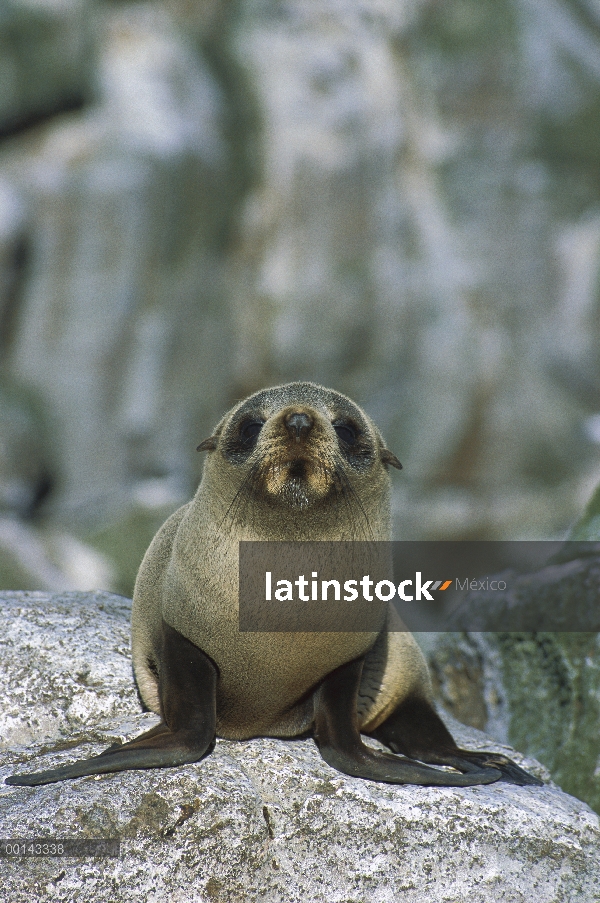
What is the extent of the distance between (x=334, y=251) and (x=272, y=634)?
12679 mm

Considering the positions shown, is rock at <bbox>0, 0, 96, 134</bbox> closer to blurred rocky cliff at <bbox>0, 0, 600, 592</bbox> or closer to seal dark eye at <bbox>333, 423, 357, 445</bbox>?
blurred rocky cliff at <bbox>0, 0, 600, 592</bbox>

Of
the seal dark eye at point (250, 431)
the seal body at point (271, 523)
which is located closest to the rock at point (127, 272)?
the seal body at point (271, 523)

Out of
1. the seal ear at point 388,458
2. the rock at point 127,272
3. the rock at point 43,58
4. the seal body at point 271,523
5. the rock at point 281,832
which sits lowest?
the rock at point 281,832

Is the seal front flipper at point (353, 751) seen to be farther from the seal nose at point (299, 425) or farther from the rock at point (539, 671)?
the rock at point (539, 671)

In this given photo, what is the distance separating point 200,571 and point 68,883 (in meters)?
1.24

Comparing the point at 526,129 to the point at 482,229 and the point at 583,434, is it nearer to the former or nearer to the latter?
the point at 482,229

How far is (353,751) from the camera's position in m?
3.54

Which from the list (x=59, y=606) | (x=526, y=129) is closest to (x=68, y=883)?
(x=59, y=606)

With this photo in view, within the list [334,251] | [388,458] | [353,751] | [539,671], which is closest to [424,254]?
[334,251]

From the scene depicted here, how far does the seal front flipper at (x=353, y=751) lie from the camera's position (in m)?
3.46

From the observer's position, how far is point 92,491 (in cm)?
1477

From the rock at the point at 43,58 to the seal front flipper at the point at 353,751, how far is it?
13.4 meters

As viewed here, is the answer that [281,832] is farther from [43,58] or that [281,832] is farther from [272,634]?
[43,58]

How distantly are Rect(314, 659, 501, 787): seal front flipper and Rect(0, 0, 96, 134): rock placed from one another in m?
13.4
